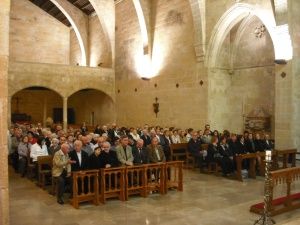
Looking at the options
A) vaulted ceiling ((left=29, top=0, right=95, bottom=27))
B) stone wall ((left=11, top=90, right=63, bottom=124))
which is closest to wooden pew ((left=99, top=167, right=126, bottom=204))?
vaulted ceiling ((left=29, top=0, right=95, bottom=27))

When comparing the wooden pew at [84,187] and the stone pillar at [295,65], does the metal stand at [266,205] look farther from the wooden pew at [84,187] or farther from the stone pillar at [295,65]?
the stone pillar at [295,65]

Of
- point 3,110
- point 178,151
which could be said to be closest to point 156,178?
point 178,151

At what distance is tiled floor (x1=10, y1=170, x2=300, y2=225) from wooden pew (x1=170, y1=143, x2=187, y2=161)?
265 centimetres

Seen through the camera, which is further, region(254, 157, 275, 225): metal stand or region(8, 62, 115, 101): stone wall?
region(8, 62, 115, 101): stone wall

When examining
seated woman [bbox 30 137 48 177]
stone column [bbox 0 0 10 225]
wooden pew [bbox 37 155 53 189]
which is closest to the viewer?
stone column [bbox 0 0 10 225]

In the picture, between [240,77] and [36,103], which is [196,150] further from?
[36,103]

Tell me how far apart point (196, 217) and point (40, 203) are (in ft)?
9.82

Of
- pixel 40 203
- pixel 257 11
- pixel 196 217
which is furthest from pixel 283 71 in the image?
pixel 40 203

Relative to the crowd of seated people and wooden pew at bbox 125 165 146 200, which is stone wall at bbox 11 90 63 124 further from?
wooden pew at bbox 125 165 146 200

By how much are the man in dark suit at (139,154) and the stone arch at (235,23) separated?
5.38 m

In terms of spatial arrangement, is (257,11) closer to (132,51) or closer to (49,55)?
(132,51)

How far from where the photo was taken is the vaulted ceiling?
19.7 metres

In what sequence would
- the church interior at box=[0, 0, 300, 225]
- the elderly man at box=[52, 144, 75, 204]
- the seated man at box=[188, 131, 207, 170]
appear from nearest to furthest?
the church interior at box=[0, 0, 300, 225] < the elderly man at box=[52, 144, 75, 204] < the seated man at box=[188, 131, 207, 170]

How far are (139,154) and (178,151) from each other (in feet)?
11.5
